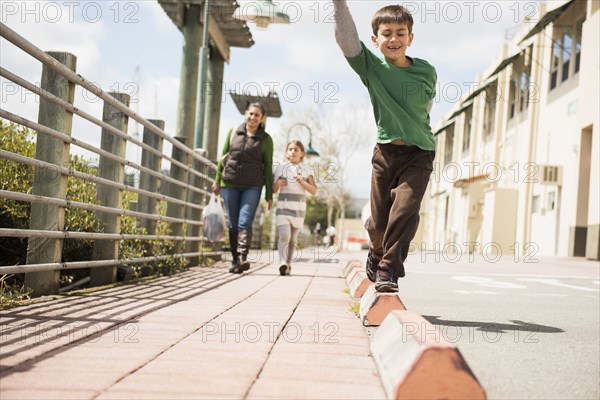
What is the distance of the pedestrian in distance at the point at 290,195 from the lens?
8.57 meters

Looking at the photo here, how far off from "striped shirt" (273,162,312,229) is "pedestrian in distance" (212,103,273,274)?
0.55 feet

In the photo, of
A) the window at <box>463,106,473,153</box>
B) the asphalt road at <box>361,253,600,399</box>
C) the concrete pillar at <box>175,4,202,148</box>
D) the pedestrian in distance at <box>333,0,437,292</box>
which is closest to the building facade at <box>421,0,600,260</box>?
the window at <box>463,106,473,153</box>

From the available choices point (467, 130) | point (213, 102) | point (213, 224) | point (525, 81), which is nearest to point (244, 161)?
point (213, 224)

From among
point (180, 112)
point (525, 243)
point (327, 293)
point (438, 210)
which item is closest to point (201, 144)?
point (180, 112)

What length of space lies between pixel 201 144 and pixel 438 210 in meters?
44.6

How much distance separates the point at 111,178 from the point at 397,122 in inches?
117

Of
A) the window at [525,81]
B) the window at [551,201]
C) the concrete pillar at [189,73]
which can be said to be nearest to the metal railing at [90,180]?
the concrete pillar at [189,73]

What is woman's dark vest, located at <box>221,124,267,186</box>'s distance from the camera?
8391 mm

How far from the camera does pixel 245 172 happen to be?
331 inches

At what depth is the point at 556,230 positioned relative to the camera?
A: 26.6m

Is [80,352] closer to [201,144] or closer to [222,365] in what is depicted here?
[222,365]

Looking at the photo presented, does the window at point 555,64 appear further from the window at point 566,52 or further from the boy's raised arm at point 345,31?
the boy's raised arm at point 345,31

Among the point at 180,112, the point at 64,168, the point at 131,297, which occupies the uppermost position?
the point at 180,112

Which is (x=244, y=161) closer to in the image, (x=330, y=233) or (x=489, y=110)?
(x=489, y=110)
